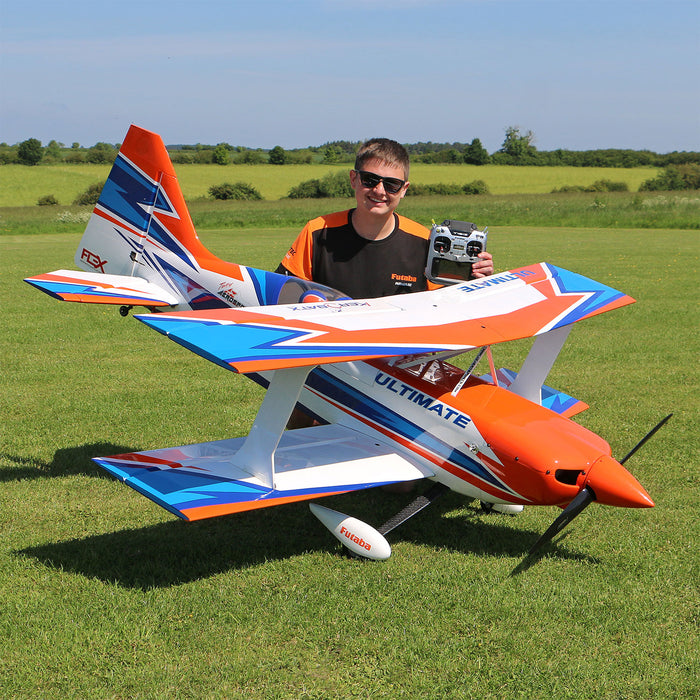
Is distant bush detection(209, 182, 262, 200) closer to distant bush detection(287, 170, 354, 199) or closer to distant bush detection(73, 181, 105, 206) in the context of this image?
distant bush detection(287, 170, 354, 199)

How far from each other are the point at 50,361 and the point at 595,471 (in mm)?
8040

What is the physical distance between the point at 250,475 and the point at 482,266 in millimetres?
2569

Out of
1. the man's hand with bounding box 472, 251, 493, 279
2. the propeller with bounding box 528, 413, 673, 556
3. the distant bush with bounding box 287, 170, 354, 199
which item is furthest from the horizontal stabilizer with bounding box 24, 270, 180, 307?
the distant bush with bounding box 287, 170, 354, 199

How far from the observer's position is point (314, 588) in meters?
4.63

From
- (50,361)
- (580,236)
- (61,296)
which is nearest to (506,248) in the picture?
(580,236)

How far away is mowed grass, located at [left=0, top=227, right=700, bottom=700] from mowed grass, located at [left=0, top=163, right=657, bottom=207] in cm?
5754

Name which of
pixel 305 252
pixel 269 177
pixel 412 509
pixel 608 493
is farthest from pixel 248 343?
pixel 269 177

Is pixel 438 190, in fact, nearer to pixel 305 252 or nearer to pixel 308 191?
pixel 308 191

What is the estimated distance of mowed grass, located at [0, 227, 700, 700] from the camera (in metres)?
3.79

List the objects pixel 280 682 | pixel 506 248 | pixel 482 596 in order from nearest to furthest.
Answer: pixel 280 682 < pixel 482 596 < pixel 506 248

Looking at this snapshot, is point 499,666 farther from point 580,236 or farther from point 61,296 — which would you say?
point 580,236

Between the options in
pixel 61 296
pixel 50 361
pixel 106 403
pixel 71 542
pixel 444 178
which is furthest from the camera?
pixel 444 178

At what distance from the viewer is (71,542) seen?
520cm

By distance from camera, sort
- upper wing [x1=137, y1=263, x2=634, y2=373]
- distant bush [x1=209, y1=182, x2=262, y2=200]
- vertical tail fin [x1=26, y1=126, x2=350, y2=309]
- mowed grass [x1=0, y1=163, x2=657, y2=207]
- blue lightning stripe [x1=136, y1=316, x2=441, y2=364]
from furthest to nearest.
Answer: mowed grass [x1=0, y1=163, x2=657, y2=207] < distant bush [x1=209, y1=182, x2=262, y2=200] < vertical tail fin [x1=26, y1=126, x2=350, y2=309] < upper wing [x1=137, y1=263, x2=634, y2=373] < blue lightning stripe [x1=136, y1=316, x2=441, y2=364]
